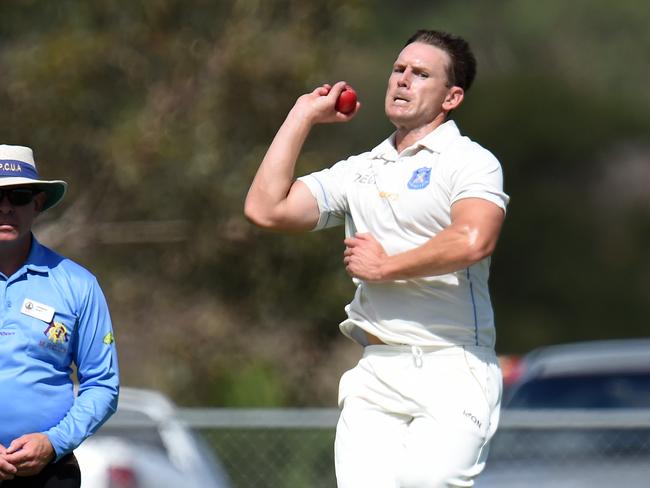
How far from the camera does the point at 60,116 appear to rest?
12461 mm

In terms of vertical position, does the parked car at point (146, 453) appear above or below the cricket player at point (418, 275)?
below

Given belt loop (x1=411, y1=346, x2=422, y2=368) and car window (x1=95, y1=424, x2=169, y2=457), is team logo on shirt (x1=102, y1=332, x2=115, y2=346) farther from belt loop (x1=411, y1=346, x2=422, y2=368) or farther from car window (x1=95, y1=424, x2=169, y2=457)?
car window (x1=95, y1=424, x2=169, y2=457)

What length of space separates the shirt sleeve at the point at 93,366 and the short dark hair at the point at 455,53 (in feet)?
5.08

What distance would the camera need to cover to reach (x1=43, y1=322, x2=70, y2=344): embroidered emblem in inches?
189

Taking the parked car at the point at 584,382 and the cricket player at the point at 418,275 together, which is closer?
the cricket player at the point at 418,275

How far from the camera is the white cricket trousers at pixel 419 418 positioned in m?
4.93

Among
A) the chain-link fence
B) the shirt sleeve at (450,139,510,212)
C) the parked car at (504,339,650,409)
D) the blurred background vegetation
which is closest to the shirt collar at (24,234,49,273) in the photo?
the shirt sleeve at (450,139,510,212)

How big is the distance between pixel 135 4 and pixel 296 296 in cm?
306

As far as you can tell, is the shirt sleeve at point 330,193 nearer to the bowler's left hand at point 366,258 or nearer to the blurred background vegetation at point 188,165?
the bowler's left hand at point 366,258

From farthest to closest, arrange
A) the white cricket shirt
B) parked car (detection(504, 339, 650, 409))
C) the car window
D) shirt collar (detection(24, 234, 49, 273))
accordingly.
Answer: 1. parked car (detection(504, 339, 650, 409))
2. the car window
3. the white cricket shirt
4. shirt collar (detection(24, 234, 49, 273))

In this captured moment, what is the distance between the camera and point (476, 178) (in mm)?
4941

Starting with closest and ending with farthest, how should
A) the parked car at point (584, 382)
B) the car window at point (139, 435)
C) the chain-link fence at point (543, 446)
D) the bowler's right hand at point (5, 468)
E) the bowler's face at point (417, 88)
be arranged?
1. the bowler's right hand at point (5, 468)
2. the bowler's face at point (417, 88)
3. the chain-link fence at point (543, 446)
4. the car window at point (139, 435)
5. the parked car at point (584, 382)

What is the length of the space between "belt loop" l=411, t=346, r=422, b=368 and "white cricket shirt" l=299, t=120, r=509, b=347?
23mm

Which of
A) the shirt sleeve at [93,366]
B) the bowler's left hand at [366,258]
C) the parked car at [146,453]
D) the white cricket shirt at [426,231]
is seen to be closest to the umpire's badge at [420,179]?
A: the white cricket shirt at [426,231]
